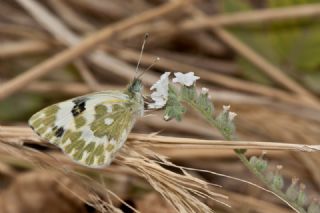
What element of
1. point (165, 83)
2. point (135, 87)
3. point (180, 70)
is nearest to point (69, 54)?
point (180, 70)

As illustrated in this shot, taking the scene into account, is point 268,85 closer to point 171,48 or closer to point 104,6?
point 171,48

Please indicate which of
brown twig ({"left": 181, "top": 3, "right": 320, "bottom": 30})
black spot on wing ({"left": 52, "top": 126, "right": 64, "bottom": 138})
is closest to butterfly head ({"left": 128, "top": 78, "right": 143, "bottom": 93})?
black spot on wing ({"left": 52, "top": 126, "right": 64, "bottom": 138})

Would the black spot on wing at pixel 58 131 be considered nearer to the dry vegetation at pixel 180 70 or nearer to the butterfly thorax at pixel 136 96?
the butterfly thorax at pixel 136 96

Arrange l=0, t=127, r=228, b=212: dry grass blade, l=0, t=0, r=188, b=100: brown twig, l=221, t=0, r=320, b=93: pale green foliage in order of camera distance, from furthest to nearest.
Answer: l=221, t=0, r=320, b=93: pale green foliage < l=0, t=0, r=188, b=100: brown twig < l=0, t=127, r=228, b=212: dry grass blade

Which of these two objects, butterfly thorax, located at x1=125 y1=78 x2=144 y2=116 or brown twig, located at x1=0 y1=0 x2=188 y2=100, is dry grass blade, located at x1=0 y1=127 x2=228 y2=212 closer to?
butterfly thorax, located at x1=125 y1=78 x2=144 y2=116

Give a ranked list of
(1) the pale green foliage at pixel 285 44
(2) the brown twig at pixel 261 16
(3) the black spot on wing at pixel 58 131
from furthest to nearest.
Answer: (1) the pale green foliage at pixel 285 44 → (2) the brown twig at pixel 261 16 → (3) the black spot on wing at pixel 58 131

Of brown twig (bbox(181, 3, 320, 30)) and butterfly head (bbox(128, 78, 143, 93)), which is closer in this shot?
butterfly head (bbox(128, 78, 143, 93))

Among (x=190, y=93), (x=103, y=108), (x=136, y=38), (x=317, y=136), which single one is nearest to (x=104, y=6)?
(x=136, y=38)

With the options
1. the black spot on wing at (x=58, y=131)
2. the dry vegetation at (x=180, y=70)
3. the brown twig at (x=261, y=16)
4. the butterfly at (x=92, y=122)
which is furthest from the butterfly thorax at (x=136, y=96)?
the brown twig at (x=261, y=16)
